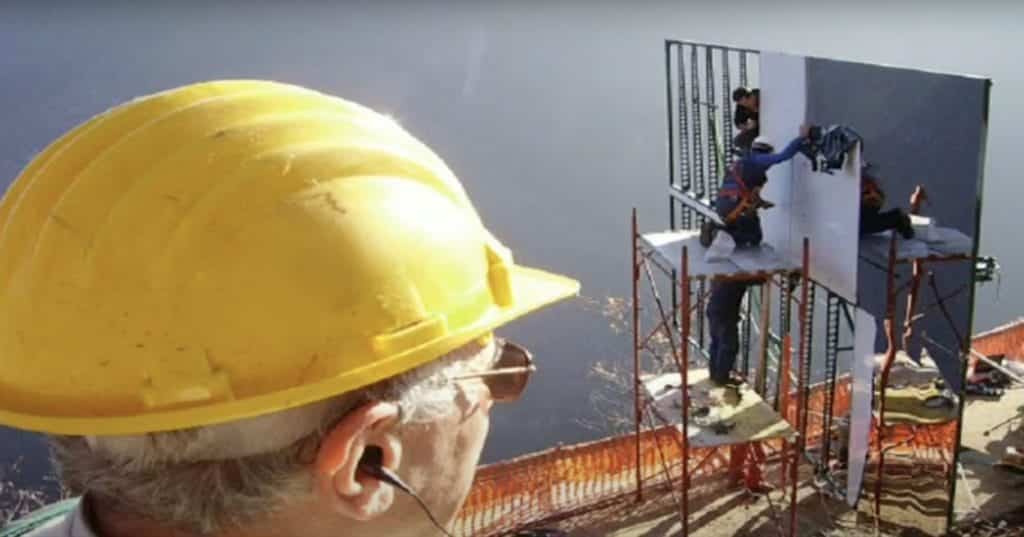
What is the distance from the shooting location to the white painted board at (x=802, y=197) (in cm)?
888

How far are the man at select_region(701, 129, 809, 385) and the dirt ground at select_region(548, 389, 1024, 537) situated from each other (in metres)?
1.83

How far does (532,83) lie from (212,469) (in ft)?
225

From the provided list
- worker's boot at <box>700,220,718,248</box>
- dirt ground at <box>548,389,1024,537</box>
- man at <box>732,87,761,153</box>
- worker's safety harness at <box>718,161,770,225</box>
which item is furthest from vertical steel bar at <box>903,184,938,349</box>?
dirt ground at <box>548,389,1024,537</box>

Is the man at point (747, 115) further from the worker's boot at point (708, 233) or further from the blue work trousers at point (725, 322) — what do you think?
the blue work trousers at point (725, 322)

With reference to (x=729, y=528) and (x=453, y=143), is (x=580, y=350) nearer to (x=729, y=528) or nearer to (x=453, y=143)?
(x=453, y=143)

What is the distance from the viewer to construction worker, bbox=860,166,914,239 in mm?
8984

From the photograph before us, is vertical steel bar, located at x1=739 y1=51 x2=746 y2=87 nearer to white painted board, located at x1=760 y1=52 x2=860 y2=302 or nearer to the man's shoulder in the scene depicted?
white painted board, located at x1=760 y1=52 x2=860 y2=302

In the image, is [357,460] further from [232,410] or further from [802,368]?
[802,368]

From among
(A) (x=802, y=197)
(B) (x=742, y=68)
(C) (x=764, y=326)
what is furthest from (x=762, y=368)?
(B) (x=742, y=68)

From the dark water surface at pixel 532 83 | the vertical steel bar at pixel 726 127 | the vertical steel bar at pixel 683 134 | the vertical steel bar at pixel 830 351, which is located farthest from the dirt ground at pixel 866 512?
the dark water surface at pixel 532 83

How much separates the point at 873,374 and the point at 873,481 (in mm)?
3081

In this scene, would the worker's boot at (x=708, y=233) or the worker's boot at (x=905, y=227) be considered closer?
the worker's boot at (x=905, y=227)

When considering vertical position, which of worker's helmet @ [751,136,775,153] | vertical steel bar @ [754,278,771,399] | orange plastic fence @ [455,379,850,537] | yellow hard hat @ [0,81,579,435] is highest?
yellow hard hat @ [0,81,579,435]

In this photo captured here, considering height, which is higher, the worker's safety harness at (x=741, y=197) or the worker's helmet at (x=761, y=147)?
the worker's helmet at (x=761, y=147)
